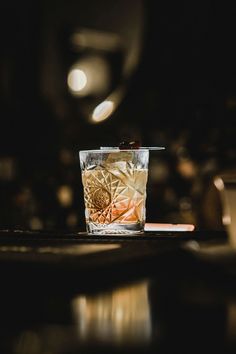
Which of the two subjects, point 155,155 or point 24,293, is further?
point 155,155

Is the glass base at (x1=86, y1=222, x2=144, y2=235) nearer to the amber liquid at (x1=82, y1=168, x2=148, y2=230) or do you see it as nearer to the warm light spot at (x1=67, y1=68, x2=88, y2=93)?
the amber liquid at (x1=82, y1=168, x2=148, y2=230)

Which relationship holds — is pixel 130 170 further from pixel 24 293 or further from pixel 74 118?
pixel 74 118

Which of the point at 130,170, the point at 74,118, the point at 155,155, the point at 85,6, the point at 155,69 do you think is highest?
the point at 85,6

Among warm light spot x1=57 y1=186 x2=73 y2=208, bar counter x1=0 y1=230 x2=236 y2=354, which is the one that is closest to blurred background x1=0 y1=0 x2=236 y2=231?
warm light spot x1=57 y1=186 x2=73 y2=208

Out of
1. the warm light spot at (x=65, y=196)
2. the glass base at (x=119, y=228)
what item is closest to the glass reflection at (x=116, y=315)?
the glass base at (x=119, y=228)

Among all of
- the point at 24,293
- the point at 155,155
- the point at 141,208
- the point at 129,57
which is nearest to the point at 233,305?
the point at 24,293

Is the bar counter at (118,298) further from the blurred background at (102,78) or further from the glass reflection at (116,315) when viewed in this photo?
the blurred background at (102,78)

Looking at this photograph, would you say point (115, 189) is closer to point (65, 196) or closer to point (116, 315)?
point (116, 315)

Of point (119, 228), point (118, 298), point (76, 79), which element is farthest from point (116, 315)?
point (76, 79)
